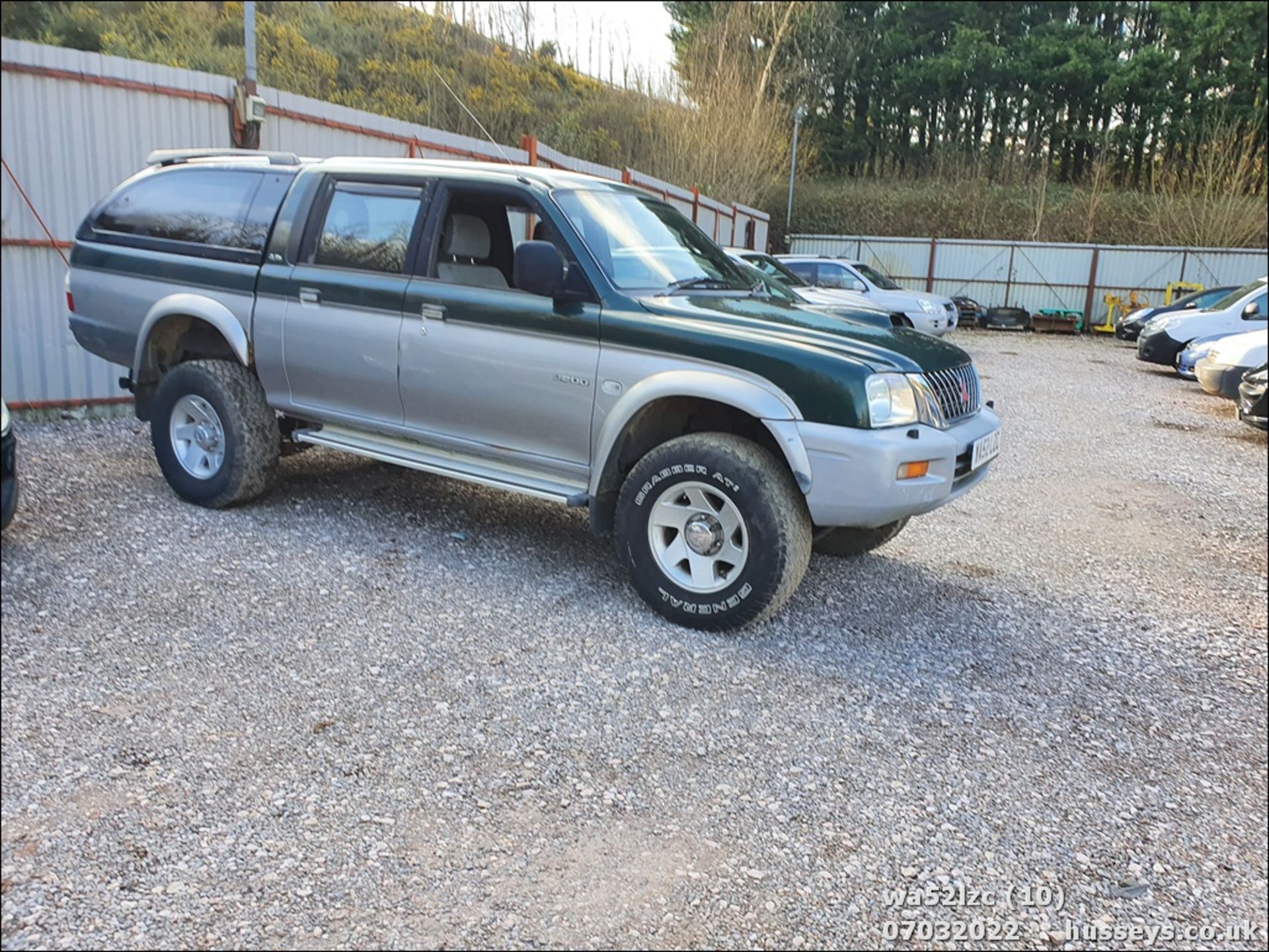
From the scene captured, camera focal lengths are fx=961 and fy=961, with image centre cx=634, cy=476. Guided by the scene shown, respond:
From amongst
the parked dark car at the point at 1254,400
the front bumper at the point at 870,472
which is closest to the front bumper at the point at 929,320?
the parked dark car at the point at 1254,400

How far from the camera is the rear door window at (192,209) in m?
5.41

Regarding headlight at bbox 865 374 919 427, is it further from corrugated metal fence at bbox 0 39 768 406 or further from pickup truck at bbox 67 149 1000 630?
corrugated metal fence at bbox 0 39 768 406

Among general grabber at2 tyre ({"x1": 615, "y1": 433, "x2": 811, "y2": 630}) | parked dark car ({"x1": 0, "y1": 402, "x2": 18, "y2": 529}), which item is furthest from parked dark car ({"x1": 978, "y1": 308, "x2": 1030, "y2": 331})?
parked dark car ({"x1": 0, "y1": 402, "x2": 18, "y2": 529})

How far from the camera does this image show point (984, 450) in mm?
4551

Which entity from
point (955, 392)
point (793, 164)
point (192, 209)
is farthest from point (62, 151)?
point (793, 164)

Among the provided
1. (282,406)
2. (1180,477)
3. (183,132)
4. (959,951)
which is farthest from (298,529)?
(1180,477)

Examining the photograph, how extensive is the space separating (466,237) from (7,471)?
235cm

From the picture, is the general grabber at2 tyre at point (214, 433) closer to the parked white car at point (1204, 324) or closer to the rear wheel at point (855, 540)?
the rear wheel at point (855, 540)

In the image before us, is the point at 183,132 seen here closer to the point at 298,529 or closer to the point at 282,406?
the point at 282,406

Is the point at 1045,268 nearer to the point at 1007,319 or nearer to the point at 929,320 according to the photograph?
the point at 1007,319

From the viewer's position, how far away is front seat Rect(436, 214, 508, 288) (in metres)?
4.88

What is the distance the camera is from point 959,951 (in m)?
2.49

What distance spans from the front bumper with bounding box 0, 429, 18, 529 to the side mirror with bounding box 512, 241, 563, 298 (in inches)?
87.5

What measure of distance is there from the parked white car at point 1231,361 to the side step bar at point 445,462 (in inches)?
420
